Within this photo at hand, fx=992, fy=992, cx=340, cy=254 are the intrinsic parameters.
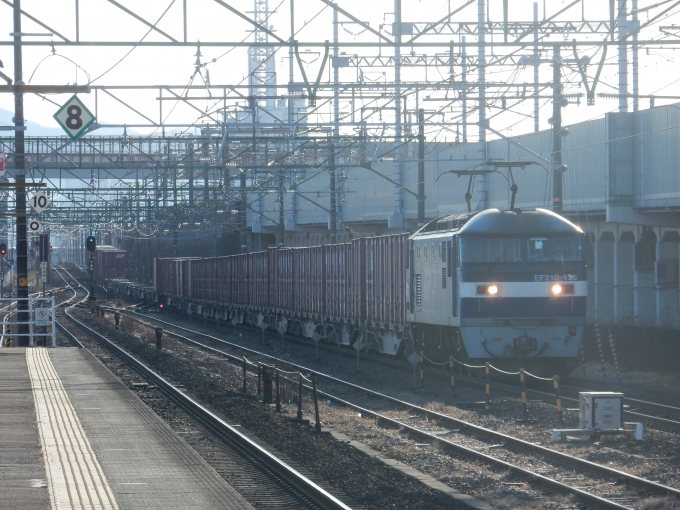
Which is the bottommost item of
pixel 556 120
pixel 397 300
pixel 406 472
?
pixel 406 472

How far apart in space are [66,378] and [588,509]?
481 inches

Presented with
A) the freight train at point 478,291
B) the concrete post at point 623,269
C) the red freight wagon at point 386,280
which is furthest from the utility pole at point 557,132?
the concrete post at point 623,269

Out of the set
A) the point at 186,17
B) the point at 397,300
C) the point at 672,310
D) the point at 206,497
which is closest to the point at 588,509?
the point at 206,497

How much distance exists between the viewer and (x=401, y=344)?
2414cm

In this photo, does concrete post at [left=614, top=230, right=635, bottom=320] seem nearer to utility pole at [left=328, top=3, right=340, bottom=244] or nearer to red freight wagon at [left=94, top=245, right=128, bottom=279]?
utility pole at [left=328, top=3, right=340, bottom=244]

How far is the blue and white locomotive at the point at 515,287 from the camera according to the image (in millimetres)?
18188

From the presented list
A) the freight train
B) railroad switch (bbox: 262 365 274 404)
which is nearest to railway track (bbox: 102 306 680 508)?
railroad switch (bbox: 262 365 274 404)

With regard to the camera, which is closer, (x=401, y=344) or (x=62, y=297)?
(x=401, y=344)

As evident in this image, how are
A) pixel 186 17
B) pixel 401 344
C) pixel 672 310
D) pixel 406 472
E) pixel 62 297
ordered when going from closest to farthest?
pixel 406 472 < pixel 186 17 < pixel 401 344 < pixel 672 310 < pixel 62 297

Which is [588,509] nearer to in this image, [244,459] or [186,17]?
[244,459]

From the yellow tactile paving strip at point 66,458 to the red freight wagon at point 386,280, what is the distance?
333 inches

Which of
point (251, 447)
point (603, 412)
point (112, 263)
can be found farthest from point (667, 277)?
point (112, 263)

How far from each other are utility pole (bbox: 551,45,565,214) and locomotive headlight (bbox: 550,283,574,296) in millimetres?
4252

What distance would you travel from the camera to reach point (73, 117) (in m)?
19.2
